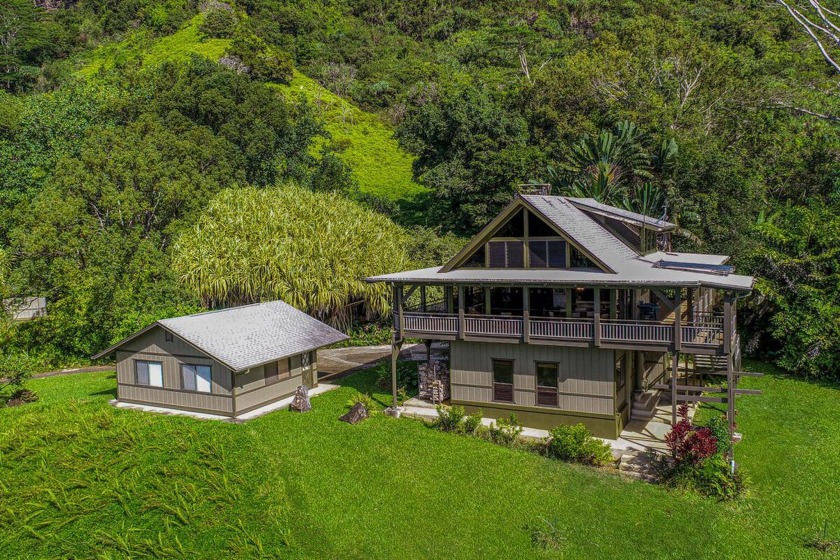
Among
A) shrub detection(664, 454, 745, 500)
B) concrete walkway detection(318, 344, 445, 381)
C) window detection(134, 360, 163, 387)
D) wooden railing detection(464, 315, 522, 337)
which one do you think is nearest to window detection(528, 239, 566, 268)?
wooden railing detection(464, 315, 522, 337)

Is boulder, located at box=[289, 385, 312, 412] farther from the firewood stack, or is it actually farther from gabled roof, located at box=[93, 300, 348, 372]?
the firewood stack

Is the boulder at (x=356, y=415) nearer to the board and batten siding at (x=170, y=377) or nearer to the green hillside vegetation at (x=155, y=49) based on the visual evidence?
the board and batten siding at (x=170, y=377)

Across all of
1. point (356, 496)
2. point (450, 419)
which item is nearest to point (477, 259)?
point (450, 419)

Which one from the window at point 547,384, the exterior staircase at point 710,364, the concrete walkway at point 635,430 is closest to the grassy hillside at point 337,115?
the concrete walkway at point 635,430

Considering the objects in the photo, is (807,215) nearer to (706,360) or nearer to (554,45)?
(706,360)

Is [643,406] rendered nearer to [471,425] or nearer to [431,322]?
[471,425]
